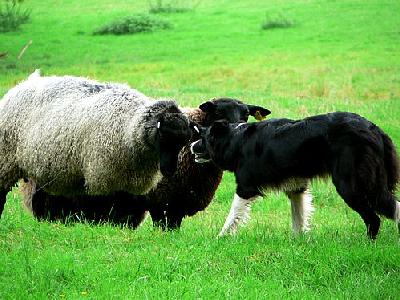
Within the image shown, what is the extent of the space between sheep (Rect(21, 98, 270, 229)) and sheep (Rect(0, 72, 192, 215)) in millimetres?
321

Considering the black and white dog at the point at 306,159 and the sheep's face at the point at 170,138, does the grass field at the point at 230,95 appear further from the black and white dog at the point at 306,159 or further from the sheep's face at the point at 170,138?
the sheep's face at the point at 170,138

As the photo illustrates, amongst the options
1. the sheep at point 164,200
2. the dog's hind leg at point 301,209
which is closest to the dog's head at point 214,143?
the sheep at point 164,200

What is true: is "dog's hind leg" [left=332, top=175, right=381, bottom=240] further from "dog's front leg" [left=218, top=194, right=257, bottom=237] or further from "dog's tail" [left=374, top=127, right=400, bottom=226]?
"dog's front leg" [left=218, top=194, right=257, bottom=237]

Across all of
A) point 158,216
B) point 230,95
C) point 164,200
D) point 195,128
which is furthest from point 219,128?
point 230,95

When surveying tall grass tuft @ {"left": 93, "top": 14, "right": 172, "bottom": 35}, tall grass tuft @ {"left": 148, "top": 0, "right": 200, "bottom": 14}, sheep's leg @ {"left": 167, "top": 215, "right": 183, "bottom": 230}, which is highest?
sheep's leg @ {"left": 167, "top": 215, "right": 183, "bottom": 230}

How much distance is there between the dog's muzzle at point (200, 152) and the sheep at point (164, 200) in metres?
0.31

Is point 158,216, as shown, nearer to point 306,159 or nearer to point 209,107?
point 209,107

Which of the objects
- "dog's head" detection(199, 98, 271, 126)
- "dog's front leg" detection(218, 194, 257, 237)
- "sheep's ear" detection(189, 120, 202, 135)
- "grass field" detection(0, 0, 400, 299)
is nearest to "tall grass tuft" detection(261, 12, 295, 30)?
"grass field" detection(0, 0, 400, 299)

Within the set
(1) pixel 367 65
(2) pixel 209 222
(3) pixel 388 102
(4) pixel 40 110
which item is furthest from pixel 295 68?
(4) pixel 40 110

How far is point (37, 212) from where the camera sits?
962 centimetres

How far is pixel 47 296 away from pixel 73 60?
23746 mm

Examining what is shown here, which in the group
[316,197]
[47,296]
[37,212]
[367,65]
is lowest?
[367,65]

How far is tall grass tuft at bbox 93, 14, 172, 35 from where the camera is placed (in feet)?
117

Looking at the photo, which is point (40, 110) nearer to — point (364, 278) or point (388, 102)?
point (364, 278)
